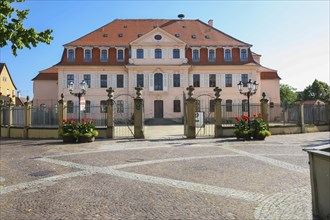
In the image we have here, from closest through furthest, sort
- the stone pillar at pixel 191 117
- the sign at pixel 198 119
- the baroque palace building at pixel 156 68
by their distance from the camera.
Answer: the stone pillar at pixel 191 117
the sign at pixel 198 119
the baroque palace building at pixel 156 68

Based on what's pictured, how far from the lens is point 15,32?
204 inches

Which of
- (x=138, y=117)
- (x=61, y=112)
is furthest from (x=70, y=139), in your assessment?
(x=138, y=117)

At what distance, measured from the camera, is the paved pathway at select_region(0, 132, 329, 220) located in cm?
478

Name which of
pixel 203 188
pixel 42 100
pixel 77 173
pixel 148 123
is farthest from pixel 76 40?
pixel 203 188

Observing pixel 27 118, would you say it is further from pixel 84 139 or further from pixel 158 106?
pixel 158 106

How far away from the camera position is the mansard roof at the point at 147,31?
40.0 m

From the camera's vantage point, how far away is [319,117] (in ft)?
76.1

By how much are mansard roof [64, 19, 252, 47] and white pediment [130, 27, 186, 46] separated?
2.12 m

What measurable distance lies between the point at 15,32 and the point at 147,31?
129 feet

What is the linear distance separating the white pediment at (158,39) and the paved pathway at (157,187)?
3017 centimetres

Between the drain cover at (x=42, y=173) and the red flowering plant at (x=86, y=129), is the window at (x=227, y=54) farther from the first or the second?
the drain cover at (x=42, y=173)

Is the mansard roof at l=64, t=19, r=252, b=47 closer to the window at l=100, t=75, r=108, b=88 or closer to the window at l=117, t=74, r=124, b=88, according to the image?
the window at l=100, t=75, r=108, b=88

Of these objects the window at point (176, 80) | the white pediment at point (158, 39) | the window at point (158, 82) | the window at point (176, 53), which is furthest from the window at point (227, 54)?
the window at point (158, 82)

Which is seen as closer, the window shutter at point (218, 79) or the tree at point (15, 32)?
the tree at point (15, 32)
